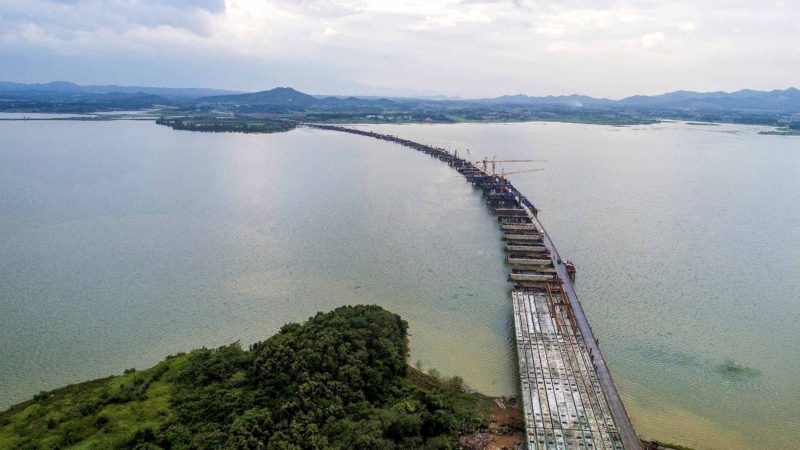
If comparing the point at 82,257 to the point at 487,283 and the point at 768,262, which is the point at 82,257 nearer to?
the point at 487,283

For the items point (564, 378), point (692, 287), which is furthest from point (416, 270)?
point (692, 287)

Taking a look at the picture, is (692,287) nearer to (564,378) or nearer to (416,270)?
(564,378)

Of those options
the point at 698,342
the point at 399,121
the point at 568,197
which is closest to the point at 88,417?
the point at 698,342

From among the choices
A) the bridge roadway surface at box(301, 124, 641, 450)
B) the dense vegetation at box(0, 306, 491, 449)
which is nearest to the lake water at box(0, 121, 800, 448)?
the bridge roadway surface at box(301, 124, 641, 450)

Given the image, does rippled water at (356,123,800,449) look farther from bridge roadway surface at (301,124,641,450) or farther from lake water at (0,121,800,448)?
bridge roadway surface at (301,124,641,450)

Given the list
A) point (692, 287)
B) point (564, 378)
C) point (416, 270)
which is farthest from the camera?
point (416, 270)

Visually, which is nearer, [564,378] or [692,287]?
[564,378]

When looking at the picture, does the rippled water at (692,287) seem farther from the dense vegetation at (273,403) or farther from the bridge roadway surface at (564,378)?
the dense vegetation at (273,403)
